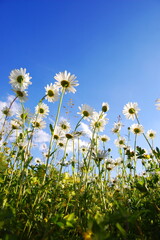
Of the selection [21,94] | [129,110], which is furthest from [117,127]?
[21,94]

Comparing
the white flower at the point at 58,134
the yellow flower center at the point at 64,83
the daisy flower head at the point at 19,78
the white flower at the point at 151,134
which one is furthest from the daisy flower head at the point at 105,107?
the white flower at the point at 151,134

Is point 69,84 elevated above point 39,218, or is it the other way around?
point 69,84

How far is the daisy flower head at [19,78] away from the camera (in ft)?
7.44

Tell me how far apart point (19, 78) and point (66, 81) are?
0.55 m

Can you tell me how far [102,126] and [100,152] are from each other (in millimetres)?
678

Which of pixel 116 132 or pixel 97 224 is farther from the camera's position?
pixel 116 132

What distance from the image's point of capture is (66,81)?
241 cm

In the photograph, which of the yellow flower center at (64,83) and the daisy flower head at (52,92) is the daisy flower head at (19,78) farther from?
the yellow flower center at (64,83)

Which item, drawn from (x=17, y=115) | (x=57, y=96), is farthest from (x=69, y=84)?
(x=17, y=115)

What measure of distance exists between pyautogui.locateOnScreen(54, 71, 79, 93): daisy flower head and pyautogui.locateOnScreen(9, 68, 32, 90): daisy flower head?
35 centimetres

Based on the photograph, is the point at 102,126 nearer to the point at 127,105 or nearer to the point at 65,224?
the point at 127,105

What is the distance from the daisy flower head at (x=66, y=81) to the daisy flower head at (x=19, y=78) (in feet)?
1.14

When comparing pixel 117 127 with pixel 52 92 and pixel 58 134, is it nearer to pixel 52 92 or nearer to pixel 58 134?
pixel 58 134

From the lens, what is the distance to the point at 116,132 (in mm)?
3834
